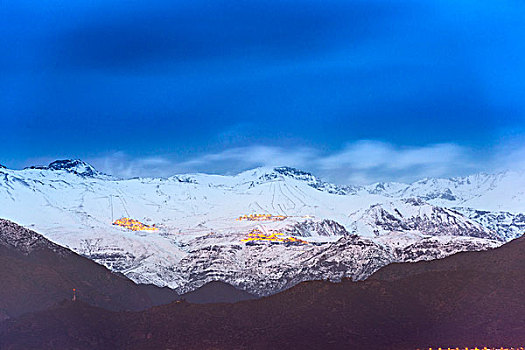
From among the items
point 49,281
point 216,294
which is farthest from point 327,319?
point 216,294

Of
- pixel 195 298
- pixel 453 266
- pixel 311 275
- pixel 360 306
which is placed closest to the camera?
pixel 360 306

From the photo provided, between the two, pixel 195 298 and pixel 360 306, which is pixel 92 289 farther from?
pixel 360 306

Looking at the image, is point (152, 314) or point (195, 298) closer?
point (152, 314)

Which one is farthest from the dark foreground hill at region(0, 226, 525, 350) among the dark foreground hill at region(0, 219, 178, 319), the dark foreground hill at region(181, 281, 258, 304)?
the dark foreground hill at region(181, 281, 258, 304)

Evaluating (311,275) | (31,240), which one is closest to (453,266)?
(311,275)

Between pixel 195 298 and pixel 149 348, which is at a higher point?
pixel 195 298

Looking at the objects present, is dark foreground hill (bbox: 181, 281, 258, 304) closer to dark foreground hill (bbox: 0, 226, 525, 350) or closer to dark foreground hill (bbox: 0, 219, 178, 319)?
dark foreground hill (bbox: 0, 219, 178, 319)

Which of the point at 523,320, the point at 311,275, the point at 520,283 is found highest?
the point at 311,275
